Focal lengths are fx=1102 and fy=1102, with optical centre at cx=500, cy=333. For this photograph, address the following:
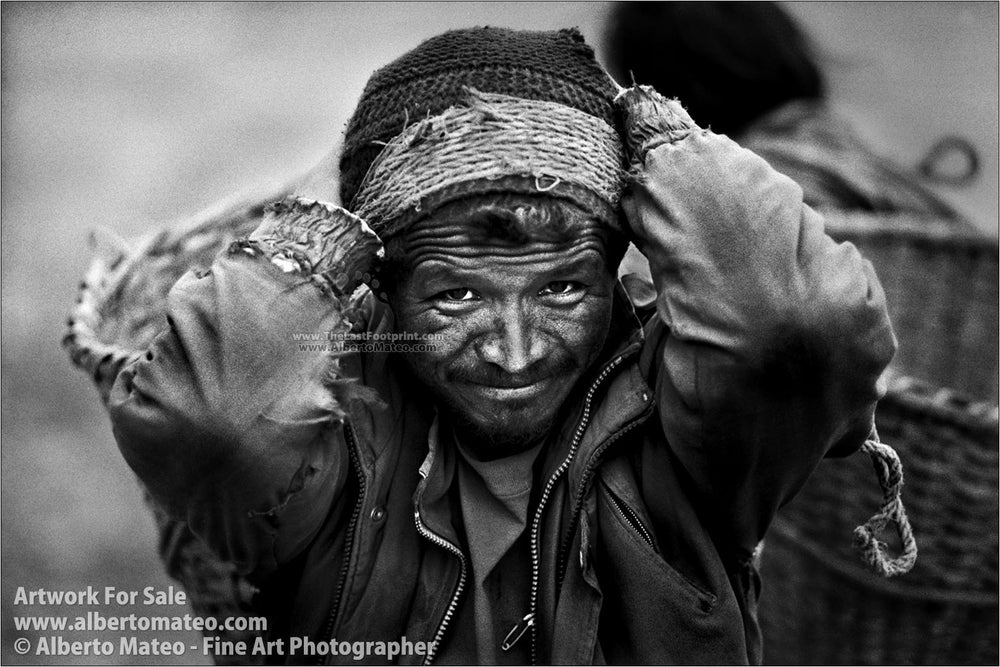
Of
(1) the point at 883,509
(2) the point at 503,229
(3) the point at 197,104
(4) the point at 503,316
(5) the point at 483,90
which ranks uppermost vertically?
(5) the point at 483,90

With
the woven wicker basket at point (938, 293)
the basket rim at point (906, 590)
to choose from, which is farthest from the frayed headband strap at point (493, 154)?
A: the woven wicker basket at point (938, 293)

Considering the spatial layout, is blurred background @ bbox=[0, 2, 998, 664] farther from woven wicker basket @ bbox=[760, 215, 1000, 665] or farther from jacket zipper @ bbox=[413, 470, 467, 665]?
jacket zipper @ bbox=[413, 470, 467, 665]

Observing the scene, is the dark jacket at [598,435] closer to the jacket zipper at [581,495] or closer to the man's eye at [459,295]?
the jacket zipper at [581,495]

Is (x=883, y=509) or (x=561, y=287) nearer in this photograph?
(x=561, y=287)

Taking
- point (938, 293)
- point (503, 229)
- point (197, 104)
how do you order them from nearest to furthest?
point (503, 229) → point (938, 293) → point (197, 104)

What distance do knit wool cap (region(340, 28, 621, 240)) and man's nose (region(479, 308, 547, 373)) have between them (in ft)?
0.61

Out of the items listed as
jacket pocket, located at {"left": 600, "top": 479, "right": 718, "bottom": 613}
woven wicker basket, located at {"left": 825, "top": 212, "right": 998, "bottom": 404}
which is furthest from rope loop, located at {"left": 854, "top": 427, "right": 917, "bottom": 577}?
woven wicker basket, located at {"left": 825, "top": 212, "right": 998, "bottom": 404}

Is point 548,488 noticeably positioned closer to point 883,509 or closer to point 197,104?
point 883,509

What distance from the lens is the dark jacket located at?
1.45 metres

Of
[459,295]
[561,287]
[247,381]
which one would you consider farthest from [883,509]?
[247,381]

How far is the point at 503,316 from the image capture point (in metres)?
1.58

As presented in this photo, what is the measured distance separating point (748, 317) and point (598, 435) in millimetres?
325

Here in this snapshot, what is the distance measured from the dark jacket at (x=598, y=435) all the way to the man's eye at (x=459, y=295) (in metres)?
0.13

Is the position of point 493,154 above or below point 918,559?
above
